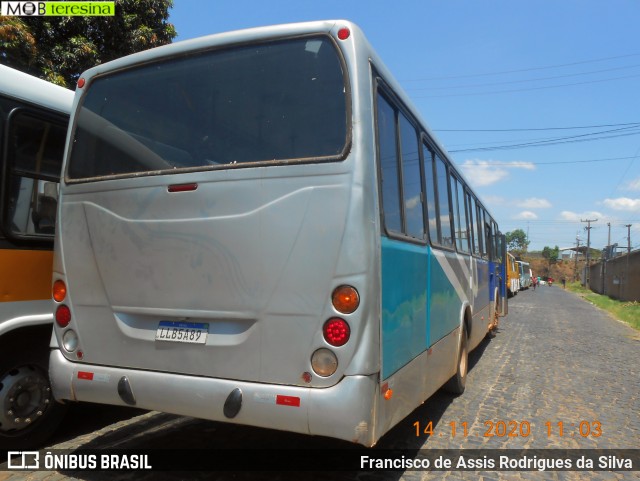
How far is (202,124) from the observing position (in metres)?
3.47

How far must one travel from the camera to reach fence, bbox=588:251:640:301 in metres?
34.5

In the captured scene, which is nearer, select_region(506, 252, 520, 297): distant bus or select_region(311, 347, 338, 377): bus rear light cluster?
select_region(311, 347, 338, 377): bus rear light cluster

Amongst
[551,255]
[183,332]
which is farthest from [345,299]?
[551,255]

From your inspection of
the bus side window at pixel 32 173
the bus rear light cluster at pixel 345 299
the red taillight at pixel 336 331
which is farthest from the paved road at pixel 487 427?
the bus side window at pixel 32 173

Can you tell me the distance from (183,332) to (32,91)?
8.54 ft

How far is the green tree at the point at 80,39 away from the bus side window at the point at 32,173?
301 inches

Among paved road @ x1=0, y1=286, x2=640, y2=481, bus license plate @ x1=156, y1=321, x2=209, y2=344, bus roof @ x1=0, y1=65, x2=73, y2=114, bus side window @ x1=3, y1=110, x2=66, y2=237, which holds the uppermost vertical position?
bus roof @ x1=0, y1=65, x2=73, y2=114

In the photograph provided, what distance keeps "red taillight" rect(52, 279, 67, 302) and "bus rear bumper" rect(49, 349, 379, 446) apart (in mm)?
509

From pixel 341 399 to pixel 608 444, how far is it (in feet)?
11.8

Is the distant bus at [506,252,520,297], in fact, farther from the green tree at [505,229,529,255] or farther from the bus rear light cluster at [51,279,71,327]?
the green tree at [505,229,529,255]

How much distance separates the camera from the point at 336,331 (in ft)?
9.42

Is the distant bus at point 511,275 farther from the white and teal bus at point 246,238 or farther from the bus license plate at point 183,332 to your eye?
the bus license plate at point 183,332

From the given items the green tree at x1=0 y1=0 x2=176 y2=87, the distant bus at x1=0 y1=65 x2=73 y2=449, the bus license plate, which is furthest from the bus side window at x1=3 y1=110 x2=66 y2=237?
the green tree at x1=0 y1=0 x2=176 y2=87
